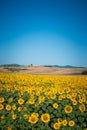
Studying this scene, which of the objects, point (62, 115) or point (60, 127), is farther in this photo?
point (62, 115)

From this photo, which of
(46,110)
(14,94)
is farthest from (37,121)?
(14,94)

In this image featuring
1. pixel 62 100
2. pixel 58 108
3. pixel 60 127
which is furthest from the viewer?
pixel 62 100

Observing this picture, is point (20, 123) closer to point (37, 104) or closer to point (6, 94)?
point (37, 104)

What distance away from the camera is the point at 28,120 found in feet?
12.5

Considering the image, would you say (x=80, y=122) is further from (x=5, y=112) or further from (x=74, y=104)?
(x=5, y=112)

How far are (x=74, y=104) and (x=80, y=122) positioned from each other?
2.84 ft

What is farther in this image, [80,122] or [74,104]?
[74,104]

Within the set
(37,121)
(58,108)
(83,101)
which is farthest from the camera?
(83,101)

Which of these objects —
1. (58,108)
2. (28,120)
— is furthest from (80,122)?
(28,120)

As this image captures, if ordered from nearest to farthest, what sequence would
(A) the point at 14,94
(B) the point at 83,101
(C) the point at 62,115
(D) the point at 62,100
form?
(C) the point at 62,115, (B) the point at 83,101, (D) the point at 62,100, (A) the point at 14,94

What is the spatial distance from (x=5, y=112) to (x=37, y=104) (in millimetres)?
930

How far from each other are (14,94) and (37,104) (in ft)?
6.86

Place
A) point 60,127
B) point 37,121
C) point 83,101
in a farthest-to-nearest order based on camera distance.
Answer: point 83,101, point 37,121, point 60,127

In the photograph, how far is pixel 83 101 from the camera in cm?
520
